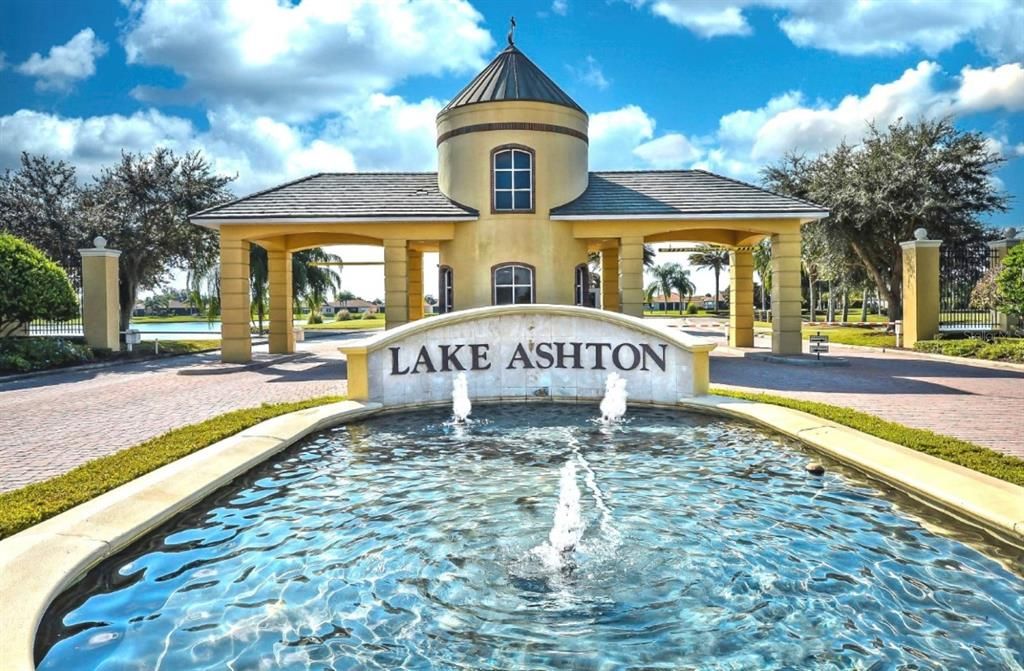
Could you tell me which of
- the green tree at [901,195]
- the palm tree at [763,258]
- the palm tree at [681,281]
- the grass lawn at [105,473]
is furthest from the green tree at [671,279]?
the grass lawn at [105,473]

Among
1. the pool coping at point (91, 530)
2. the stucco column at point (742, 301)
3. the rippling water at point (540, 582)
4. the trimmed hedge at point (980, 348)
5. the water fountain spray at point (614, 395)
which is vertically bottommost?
the rippling water at point (540, 582)

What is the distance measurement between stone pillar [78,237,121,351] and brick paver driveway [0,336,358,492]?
129 inches

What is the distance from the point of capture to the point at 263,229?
22.6 metres

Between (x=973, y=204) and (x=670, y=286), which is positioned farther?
(x=670, y=286)

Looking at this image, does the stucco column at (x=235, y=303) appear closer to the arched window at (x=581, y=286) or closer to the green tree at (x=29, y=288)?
the green tree at (x=29, y=288)

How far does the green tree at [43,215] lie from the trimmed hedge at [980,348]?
1374 inches

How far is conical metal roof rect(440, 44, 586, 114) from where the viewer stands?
22.3m

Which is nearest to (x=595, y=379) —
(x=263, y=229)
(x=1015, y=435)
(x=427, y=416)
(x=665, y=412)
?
(x=665, y=412)

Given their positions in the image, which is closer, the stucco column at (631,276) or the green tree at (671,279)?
the stucco column at (631,276)

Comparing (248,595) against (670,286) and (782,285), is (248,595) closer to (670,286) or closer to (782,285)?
(782,285)

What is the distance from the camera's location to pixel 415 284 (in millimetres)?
30203

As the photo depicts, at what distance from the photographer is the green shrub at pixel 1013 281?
22.5m

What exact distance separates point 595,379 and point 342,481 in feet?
23.4

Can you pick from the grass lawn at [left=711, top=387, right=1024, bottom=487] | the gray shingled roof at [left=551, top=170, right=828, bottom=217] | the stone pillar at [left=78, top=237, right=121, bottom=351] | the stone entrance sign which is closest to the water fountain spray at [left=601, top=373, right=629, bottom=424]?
the stone entrance sign
